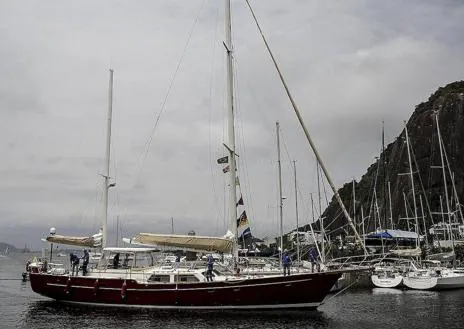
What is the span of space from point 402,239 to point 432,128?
49873mm

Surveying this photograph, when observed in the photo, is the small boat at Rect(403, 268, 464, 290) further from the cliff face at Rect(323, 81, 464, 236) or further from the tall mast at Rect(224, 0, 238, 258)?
the cliff face at Rect(323, 81, 464, 236)

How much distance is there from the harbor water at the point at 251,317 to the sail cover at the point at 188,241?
470cm

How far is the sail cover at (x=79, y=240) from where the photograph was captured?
42.6 meters

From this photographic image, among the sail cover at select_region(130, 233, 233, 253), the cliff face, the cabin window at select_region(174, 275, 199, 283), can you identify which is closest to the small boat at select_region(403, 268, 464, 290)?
the sail cover at select_region(130, 233, 233, 253)

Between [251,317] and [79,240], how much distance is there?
18216 mm

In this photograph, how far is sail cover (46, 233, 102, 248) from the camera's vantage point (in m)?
42.6

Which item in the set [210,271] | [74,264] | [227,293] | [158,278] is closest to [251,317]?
[227,293]

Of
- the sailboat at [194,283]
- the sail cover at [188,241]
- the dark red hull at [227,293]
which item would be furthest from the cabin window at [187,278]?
the sail cover at [188,241]

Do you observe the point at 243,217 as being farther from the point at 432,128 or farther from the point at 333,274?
the point at 432,128

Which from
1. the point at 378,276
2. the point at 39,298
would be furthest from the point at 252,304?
the point at 378,276

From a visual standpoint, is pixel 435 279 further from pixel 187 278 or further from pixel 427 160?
pixel 427 160

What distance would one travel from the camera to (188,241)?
37688mm

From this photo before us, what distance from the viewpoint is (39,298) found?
48.6 metres

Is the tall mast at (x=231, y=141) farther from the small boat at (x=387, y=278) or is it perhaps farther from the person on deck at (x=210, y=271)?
the small boat at (x=387, y=278)
